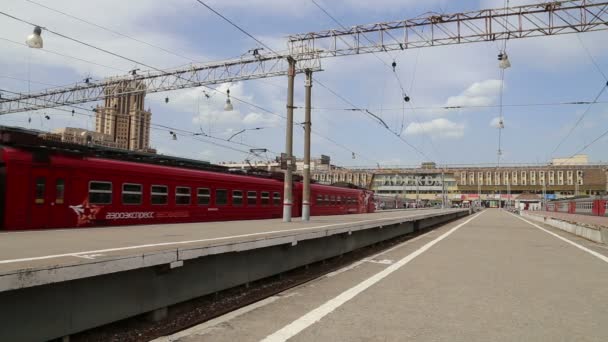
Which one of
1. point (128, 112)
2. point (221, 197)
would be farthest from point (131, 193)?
point (128, 112)

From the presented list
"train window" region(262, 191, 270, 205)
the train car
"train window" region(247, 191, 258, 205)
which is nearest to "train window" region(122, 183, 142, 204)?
"train window" region(247, 191, 258, 205)

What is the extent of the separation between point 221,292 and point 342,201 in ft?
85.4

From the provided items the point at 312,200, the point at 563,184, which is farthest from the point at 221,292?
the point at 563,184

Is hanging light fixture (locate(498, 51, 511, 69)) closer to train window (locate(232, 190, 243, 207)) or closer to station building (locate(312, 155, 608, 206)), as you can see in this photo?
train window (locate(232, 190, 243, 207))

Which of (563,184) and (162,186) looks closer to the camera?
(162,186)

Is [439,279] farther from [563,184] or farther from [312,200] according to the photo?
[563,184]

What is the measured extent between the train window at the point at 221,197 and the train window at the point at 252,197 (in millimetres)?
1738

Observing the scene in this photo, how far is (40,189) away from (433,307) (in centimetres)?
1021

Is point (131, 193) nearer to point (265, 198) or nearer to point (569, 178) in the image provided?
point (265, 198)

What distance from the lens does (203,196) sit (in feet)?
60.4

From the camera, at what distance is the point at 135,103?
106 ft

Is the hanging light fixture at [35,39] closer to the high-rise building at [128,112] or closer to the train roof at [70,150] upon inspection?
the train roof at [70,150]

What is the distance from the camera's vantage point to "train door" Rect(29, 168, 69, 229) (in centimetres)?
1209

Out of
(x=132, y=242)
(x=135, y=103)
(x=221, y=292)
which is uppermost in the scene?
(x=135, y=103)
